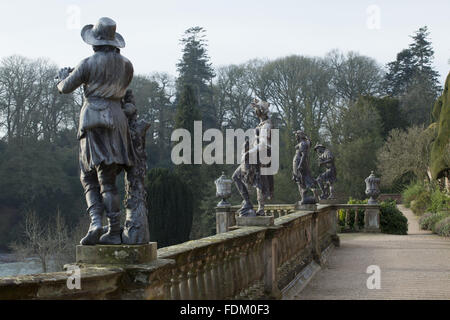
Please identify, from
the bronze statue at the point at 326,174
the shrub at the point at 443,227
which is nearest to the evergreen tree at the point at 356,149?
the shrub at the point at 443,227

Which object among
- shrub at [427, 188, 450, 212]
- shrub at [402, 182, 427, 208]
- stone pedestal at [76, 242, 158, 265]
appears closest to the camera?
stone pedestal at [76, 242, 158, 265]

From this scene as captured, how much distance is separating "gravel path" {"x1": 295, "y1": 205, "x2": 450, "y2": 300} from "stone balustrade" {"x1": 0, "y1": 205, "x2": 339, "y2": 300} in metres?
0.62

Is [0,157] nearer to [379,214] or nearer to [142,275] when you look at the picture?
[379,214]

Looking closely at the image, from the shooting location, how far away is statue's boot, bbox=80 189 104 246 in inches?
154

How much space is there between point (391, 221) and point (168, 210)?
17.0m

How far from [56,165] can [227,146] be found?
1176cm

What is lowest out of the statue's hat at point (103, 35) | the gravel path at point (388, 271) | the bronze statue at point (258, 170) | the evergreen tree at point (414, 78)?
the gravel path at point (388, 271)

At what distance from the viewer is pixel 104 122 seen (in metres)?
3.89

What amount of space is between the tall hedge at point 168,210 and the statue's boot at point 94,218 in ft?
99.8

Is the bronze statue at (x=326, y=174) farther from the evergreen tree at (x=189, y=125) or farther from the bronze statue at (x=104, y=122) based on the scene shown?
the evergreen tree at (x=189, y=125)

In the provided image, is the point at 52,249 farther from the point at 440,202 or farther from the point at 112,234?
the point at 112,234

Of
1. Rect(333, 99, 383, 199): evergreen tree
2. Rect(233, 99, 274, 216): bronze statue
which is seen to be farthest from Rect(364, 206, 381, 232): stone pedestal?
Rect(333, 99, 383, 199): evergreen tree

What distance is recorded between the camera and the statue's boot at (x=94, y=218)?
3912mm

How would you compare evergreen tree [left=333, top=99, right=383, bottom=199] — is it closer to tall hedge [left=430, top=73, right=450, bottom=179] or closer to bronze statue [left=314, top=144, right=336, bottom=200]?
tall hedge [left=430, top=73, right=450, bottom=179]
